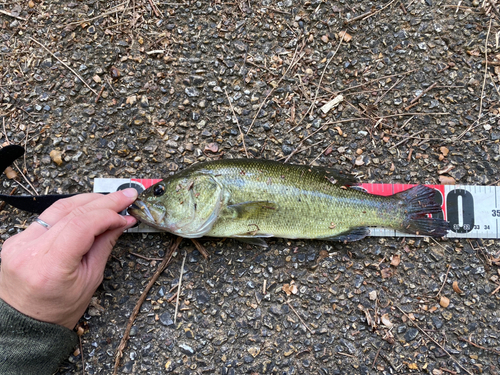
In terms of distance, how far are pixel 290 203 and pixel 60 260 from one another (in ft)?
7.41

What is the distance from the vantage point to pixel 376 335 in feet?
12.2

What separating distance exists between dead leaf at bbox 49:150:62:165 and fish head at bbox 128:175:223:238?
1226 millimetres

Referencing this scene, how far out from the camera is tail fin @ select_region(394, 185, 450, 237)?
12.2 feet

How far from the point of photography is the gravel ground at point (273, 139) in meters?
3.68

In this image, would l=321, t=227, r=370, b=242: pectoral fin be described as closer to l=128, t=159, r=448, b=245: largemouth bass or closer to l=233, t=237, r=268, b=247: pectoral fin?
l=128, t=159, r=448, b=245: largemouth bass

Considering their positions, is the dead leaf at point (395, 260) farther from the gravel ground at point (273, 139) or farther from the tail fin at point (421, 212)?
the tail fin at point (421, 212)

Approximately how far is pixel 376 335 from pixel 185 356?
213cm

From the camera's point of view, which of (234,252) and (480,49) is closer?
(234,252)

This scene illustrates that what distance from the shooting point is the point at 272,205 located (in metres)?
3.57

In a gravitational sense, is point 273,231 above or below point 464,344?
above

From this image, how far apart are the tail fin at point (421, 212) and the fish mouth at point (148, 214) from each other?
8.60ft

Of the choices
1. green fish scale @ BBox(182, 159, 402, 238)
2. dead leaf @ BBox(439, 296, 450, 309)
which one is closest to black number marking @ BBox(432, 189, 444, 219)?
green fish scale @ BBox(182, 159, 402, 238)

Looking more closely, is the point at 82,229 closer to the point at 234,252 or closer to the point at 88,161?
the point at 88,161

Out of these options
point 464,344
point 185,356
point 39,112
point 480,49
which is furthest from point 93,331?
point 480,49
